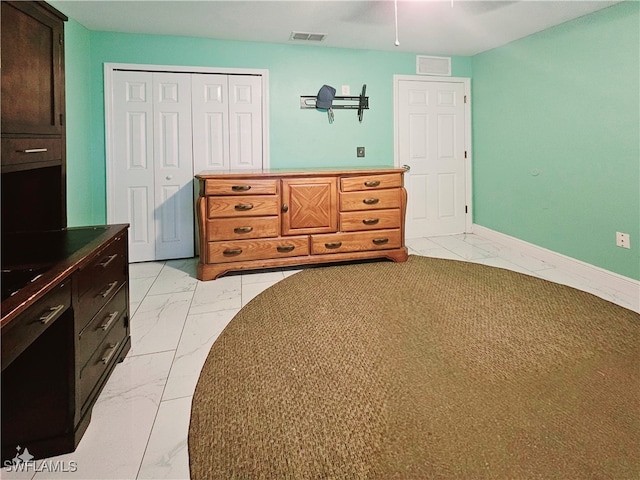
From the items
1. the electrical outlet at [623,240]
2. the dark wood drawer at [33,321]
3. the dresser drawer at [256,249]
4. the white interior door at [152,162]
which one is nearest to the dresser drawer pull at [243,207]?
the dresser drawer at [256,249]

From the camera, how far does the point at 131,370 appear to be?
1919 millimetres

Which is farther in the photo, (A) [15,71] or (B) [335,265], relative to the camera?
(B) [335,265]

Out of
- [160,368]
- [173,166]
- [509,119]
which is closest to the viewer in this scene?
[160,368]

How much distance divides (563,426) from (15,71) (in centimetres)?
250

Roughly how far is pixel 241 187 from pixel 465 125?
10.1 ft

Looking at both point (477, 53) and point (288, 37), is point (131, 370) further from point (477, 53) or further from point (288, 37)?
point (477, 53)

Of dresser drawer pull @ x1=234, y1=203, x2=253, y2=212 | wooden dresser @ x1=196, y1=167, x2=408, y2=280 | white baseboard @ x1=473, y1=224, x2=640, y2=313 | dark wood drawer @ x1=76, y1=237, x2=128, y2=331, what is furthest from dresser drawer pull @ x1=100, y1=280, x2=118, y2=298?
white baseboard @ x1=473, y1=224, x2=640, y2=313

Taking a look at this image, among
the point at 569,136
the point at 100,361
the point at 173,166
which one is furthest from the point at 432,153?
the point at 100,361

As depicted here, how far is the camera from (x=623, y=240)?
3.07 metres

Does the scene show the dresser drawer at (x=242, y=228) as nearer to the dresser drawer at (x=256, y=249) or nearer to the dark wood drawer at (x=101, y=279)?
the dresser drawer at (x=256, y=249)

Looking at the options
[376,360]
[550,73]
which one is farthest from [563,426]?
[550,73]

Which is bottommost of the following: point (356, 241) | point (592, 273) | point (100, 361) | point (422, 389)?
point (422, 389)

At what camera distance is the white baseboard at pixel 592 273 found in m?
2.88

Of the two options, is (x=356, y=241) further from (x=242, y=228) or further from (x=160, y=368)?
(x=160, y=368)
